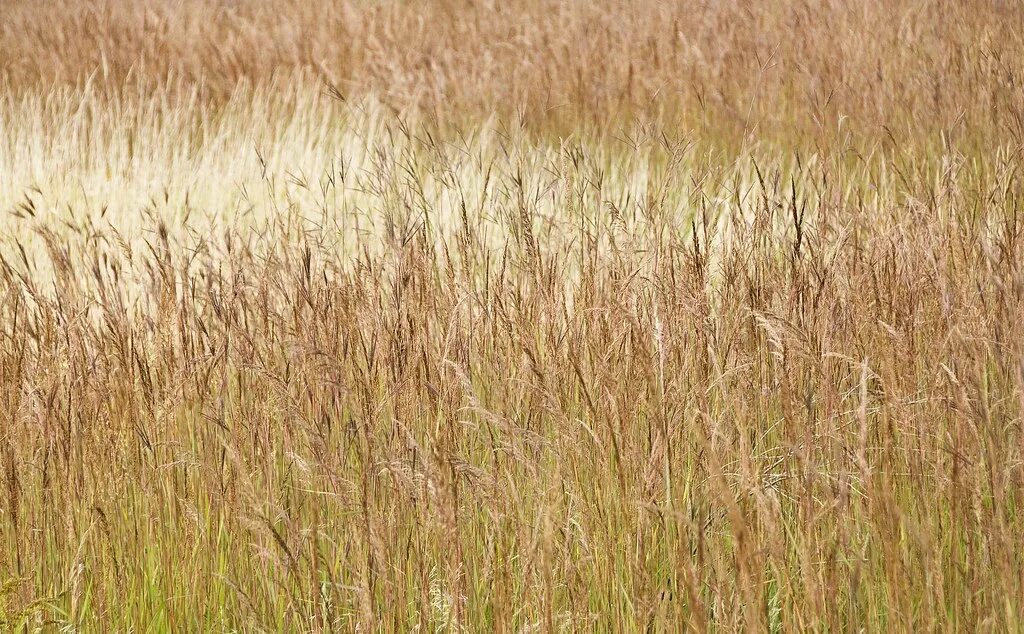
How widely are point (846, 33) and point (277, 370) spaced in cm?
531

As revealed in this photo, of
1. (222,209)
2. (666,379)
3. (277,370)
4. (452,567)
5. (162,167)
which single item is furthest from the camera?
(162,167)

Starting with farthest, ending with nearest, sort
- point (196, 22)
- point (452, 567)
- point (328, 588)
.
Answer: point (196, 22) → point (328, 588) → point (452, 567)

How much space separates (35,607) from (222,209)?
339 cm

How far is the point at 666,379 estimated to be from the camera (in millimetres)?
1933

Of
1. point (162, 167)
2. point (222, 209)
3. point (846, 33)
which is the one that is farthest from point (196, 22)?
point (846, 33)

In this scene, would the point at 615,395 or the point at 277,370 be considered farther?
the point at 277,370

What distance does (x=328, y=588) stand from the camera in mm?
2070

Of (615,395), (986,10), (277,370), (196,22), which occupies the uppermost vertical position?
(196,22)

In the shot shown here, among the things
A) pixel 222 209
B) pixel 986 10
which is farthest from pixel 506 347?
pixel 986 10

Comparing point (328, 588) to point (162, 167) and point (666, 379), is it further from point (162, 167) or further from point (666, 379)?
point (162, 167)

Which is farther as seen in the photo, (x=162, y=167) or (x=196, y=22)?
(x=196, y=22)

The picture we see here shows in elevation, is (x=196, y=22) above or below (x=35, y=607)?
above

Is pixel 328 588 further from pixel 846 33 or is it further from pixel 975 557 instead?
pixel 846 33

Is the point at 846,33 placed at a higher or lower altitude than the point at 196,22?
lower
